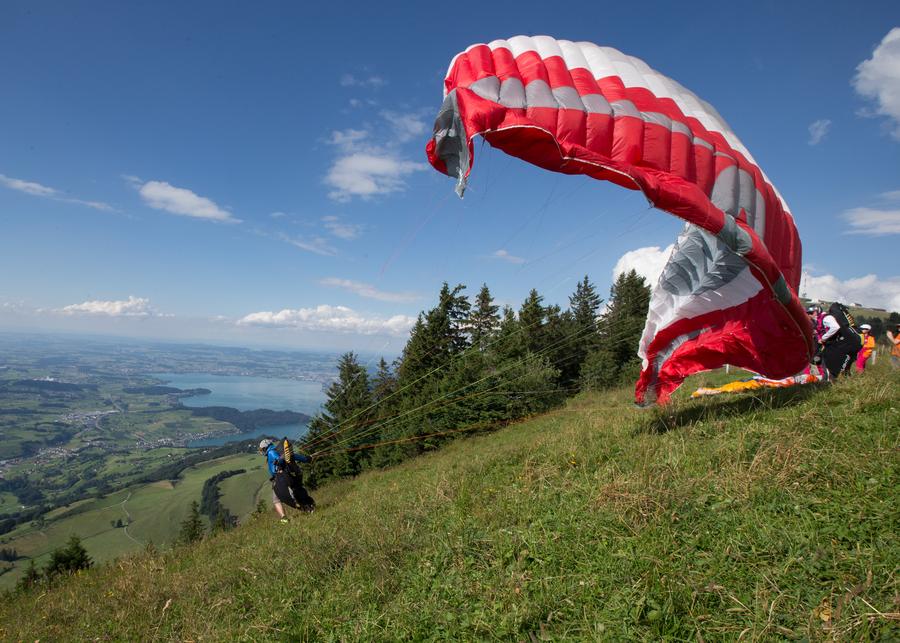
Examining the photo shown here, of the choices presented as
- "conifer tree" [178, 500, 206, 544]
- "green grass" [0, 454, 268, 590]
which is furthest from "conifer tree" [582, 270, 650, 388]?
"green grass" [0, 454, 268, 590]

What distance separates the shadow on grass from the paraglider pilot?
20.7 feet

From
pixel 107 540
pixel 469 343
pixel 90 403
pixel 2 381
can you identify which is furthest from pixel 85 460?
pixel 2 381

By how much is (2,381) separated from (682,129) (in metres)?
225

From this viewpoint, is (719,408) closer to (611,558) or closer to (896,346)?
(611,558)

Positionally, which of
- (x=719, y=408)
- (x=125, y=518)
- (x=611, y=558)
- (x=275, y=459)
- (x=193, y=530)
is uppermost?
(x=719, y=408)

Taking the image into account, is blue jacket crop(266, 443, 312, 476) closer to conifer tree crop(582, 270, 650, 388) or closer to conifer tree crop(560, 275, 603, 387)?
conifer tree crop(582, 270, 650, 388)

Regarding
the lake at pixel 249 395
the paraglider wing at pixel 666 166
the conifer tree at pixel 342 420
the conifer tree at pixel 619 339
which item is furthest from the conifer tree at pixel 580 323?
the lake at pixel 249 395

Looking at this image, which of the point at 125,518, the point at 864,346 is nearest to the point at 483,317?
the point at 864,346

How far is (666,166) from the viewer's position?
461 cm

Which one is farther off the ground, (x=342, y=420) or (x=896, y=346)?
(x=896, y=346)

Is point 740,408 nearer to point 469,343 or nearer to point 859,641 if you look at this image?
point 859,641

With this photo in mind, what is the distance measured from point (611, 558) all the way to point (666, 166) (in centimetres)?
411

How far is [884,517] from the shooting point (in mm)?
2596

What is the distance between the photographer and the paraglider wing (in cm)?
416
